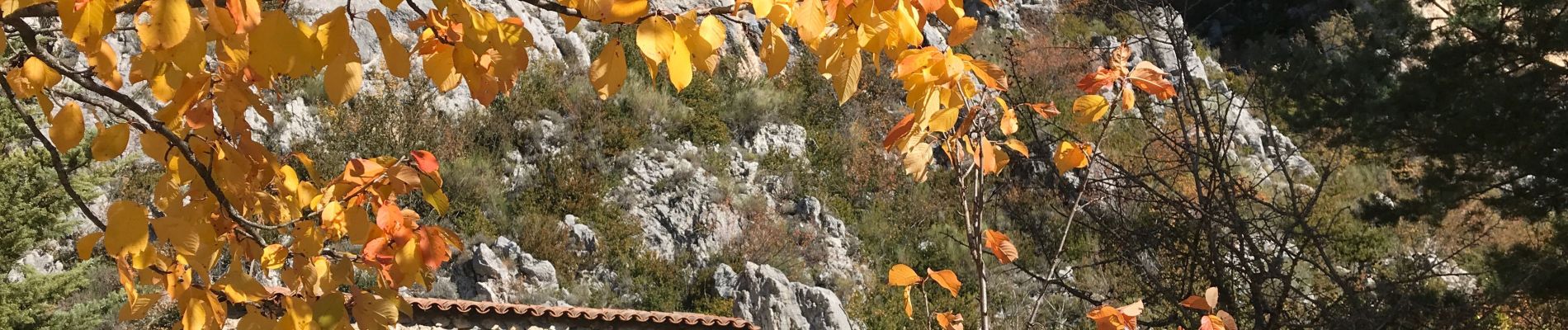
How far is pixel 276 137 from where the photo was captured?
927 cm

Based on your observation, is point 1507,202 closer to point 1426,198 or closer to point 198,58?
point 1426,198

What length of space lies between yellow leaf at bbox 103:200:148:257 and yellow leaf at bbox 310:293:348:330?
9.3 inches

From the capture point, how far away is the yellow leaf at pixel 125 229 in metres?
1.30

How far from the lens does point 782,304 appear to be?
8031mm

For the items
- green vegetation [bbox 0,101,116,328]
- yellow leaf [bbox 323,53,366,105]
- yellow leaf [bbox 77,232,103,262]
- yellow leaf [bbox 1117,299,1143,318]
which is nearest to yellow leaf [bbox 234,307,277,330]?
yellow leaf [bbox 77,232,103,262]

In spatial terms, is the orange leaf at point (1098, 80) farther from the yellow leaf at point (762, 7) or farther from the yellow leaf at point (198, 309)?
the yellow leaf at point (198, 309)

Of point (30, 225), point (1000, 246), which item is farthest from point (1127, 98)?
point (30, 225)

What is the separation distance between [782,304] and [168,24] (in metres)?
7.17

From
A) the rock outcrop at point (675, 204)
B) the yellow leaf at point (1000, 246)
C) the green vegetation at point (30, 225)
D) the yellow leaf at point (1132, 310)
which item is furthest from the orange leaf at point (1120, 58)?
the rock outcrop at point (675, 204)

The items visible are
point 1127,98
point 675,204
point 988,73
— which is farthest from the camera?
point 675,204

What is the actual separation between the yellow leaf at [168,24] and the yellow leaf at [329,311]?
570mm

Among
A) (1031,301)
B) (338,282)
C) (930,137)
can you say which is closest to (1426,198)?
(1031,301)

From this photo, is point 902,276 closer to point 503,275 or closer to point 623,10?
point 623,10

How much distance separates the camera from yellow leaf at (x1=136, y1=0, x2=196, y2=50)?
975 mm
